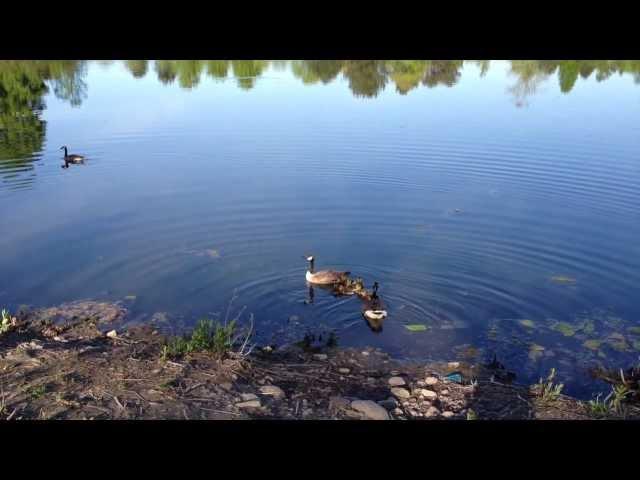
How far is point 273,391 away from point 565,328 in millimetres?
6372

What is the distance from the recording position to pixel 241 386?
25.4ft

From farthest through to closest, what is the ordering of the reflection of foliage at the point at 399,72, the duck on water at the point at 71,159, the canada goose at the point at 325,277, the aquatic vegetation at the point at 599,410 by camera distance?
1. the reflection of foliage at the point at 399,72
2. the duck on water at the point at 71,159
3. the canada goose at the point at 325,277
4. the aquatic vegetation at the point at 599,410

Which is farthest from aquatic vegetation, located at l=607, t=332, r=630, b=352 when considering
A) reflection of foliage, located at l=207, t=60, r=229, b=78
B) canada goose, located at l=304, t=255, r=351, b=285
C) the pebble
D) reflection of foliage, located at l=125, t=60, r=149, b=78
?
reflection of foliage, located at l=125, t=60, r=149, b=78

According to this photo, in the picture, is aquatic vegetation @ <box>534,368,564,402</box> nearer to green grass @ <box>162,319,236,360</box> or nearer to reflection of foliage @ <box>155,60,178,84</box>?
green grass @ <box>162,319,236,360</box>

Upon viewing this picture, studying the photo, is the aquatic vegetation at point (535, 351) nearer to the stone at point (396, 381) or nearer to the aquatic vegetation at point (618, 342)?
the aquatic vegetation at point (618, 342)

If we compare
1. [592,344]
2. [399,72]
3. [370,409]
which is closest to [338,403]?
[370,409]

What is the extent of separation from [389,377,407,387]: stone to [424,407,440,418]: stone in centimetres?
85

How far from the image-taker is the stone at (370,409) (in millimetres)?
7168

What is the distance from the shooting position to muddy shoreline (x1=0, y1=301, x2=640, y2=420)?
6883 millimetres

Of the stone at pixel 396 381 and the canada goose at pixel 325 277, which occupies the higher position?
the canada goose at pixel 325 277

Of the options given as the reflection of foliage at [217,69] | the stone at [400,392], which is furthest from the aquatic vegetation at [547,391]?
the reflection of foliage at [217,69]

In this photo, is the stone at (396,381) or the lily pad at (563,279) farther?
the lily pad at (563,279)

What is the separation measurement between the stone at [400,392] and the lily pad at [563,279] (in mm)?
6261

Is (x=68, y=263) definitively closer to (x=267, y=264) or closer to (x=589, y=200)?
(x=267, y=264)
